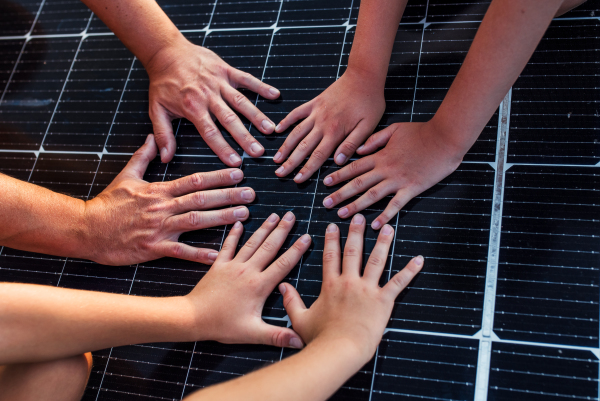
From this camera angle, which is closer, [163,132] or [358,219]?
[358,219]

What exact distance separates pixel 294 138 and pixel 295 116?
0.15 m

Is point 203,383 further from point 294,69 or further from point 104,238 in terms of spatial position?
point 294,69

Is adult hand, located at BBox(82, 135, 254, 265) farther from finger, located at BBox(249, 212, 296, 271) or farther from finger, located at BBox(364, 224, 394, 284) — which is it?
finger, located at BBox(364, 224, 394, 284)

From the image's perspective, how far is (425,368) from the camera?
2086 millimetres

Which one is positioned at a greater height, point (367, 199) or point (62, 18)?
point (62, 18)

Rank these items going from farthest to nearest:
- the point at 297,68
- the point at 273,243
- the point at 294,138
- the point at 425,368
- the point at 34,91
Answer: the point at 34,91 < the point at 297,68 < the point at 294,138 < the point at 273,243 < the point at 425,368

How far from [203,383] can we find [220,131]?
4.59 ft

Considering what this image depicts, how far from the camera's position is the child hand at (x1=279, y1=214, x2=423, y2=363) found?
204cm

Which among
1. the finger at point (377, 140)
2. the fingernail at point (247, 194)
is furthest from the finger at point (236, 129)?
the finger at point (377, 140)

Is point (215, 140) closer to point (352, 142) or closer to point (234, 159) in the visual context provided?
point (234, 159)

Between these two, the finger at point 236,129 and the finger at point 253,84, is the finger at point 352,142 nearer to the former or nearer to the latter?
the finger at point 236,129

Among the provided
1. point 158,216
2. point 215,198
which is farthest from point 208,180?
point 158,216

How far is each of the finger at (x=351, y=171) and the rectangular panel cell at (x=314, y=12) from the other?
1063 mm

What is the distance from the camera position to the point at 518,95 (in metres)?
2.52
